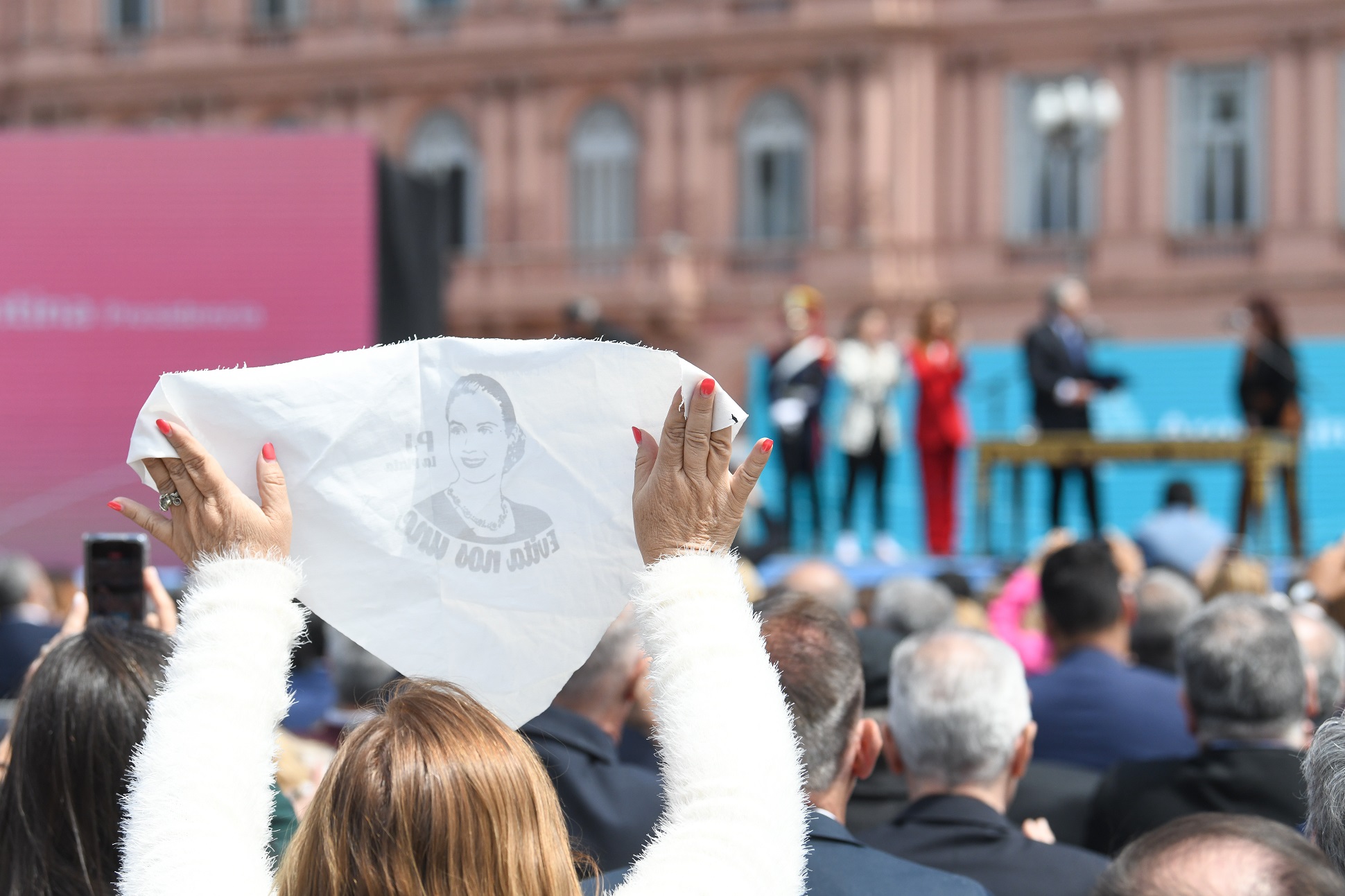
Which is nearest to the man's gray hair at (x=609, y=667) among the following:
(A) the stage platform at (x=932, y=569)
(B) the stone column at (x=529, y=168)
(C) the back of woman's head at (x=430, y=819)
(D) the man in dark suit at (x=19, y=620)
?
(C) the back of woman's head at (x=430, y=819)

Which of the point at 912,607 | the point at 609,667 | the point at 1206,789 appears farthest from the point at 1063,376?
the point at 609,667

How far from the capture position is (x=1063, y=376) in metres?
9.92

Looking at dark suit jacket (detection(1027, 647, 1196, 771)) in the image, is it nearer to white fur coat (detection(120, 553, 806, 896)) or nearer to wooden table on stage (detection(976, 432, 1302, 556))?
white fur coat (detection(120, 553, 806, 896))

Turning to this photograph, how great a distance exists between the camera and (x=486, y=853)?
1427 millimetres

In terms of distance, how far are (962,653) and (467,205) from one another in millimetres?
22233

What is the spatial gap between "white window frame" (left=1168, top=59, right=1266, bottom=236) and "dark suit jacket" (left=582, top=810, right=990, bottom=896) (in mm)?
20534

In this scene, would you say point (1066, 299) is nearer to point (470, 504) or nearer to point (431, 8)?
point (470, 504)

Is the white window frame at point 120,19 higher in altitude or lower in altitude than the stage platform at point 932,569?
higher

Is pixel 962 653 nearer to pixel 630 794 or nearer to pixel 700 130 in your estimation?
pixel 630 794

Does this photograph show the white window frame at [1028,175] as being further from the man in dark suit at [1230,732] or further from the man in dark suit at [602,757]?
the man in dark suit at [602,757]

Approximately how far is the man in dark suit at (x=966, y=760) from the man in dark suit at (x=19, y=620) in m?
2.95

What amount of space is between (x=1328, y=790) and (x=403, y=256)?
9276 mm

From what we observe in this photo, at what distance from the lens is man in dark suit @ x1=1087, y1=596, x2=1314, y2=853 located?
10.4ft

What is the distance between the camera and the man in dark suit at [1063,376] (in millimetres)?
Answer: 9906
